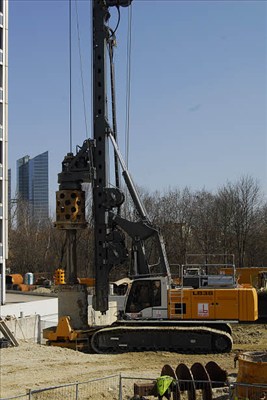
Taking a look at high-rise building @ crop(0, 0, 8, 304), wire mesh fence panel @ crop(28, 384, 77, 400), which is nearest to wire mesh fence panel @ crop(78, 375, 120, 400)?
wire mesh fence panel @ crop(28, 384, 77, 400)

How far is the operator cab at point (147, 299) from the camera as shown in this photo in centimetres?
1909

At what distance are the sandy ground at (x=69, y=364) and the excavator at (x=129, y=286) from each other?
0.58 metres

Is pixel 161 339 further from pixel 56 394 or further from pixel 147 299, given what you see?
pixel 56 394

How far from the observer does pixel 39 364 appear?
1762cm

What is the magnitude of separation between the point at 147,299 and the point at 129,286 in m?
0.71

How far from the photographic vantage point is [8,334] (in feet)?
69.9

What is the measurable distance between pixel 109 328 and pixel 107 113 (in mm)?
7266

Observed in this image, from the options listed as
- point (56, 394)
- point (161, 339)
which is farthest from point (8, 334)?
point (56, 394)

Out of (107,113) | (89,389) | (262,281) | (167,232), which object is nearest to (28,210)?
(167,232)

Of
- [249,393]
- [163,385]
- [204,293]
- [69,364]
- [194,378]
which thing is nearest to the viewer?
[249,393]

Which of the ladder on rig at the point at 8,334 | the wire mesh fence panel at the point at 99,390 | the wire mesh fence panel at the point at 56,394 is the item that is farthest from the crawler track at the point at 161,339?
the wire mesh fence panel at the point at 56,394

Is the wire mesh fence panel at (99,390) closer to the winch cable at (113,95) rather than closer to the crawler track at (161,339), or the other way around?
the crawler track at (161,339)

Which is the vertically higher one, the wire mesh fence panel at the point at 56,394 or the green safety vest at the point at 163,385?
the green safety vest at the point at 163,385

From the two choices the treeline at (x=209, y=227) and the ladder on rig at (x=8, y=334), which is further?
the treeline at (x=209, y=227)
